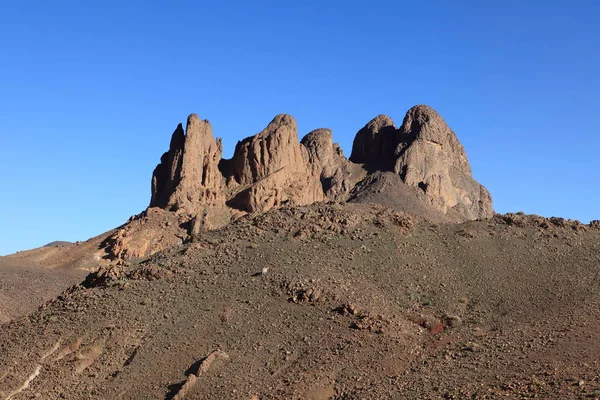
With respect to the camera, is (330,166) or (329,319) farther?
(330,166)

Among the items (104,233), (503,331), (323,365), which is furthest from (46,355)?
(104,233)

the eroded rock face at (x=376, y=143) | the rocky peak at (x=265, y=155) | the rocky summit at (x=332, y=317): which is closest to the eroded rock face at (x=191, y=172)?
the rocky peak at (x=265, y=155)

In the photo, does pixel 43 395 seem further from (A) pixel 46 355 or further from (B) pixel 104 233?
(B) pixel 104 233

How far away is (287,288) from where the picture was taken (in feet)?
90.4

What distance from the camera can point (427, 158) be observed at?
296 feet

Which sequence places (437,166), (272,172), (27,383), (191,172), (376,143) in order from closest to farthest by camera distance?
(27,383) → (191,172) → (272,172) → (437,166) → (376,143)

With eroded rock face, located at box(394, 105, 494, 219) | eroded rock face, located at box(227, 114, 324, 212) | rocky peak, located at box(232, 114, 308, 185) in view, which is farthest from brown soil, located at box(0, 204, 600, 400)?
eroded rock face, located at box(394, 105, 494, 219)

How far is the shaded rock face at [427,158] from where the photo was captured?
87.9m

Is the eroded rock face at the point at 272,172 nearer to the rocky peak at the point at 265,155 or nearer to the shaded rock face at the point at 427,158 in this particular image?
the rocky peak at the point at 265,155

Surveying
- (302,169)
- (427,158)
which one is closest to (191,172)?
(302,169)

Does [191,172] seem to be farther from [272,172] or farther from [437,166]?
[437,166]

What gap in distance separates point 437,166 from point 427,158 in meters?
1.65

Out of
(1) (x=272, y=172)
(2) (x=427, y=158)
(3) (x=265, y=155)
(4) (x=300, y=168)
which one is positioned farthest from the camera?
(2) (x=427, y=158)

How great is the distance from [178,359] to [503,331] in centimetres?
1116
